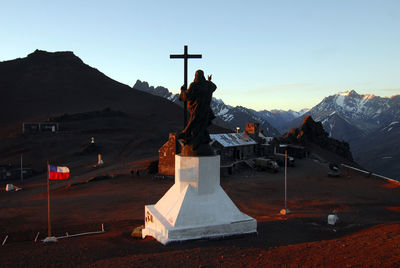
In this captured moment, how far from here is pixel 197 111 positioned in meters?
10.5

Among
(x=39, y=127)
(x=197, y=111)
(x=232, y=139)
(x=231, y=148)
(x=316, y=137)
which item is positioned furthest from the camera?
(x=316, y=137)

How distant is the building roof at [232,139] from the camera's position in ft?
120

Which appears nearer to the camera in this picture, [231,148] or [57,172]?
[57,172]

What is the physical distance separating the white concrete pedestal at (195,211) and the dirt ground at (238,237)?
0.35m

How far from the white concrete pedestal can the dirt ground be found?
0.35m

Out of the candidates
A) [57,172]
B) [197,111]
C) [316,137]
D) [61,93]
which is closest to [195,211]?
[197,111]

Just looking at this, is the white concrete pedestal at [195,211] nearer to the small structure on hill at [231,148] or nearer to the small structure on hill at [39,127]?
the small structure on hill at [231,148]

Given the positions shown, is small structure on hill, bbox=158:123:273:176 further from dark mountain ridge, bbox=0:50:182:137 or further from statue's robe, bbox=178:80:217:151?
dark mountain ridge, bbox=0:50:182:137

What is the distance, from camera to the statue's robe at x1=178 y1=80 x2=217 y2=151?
33.9 ft

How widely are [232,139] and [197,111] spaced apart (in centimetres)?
2904

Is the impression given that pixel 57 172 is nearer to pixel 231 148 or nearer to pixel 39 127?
pixel 231 148

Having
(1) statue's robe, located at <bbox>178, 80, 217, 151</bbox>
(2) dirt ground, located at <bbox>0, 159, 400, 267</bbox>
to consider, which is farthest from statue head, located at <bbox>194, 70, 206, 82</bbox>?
(2) dirt ground, located at <bbox>0, 159, 400, 267</bbox>

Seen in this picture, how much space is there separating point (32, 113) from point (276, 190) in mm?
85416

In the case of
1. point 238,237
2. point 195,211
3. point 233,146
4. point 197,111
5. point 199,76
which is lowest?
point 238,237
